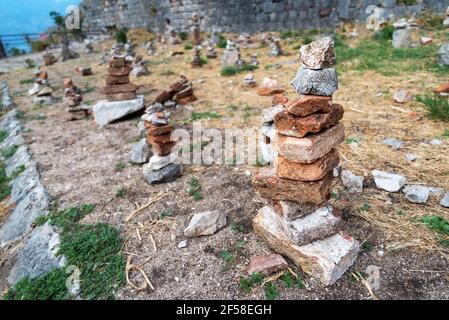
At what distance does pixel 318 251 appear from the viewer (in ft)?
8.27

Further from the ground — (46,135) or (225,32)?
(225,32)

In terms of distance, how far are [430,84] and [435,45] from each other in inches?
103

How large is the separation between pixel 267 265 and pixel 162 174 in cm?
192

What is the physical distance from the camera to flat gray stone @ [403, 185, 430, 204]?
3158 millimetres

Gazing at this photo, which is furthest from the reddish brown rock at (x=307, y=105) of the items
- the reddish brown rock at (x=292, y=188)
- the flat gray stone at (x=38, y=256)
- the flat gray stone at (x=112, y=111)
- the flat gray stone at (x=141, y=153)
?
the flat gray stone at (x=112, y=111)

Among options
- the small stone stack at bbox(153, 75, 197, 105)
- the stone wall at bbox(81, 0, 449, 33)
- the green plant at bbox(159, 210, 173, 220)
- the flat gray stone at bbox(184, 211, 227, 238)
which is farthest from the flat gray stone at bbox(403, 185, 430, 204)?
the stone wall at bbox(81, 0, 449, 33)

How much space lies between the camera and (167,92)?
6613 millimetres

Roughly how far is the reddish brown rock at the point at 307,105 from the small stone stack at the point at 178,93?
461cm

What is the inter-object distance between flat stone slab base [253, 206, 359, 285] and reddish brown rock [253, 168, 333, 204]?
25cm

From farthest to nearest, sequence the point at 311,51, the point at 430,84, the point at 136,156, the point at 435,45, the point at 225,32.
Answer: the point at 225,32
the point at 435,45
the point at 430,84
the point at 136,156
the point at 311,51

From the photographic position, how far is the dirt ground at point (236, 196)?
2.54 metres

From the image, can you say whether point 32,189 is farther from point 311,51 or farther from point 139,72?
point 139,72
